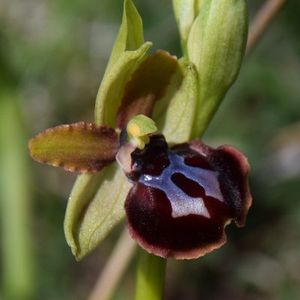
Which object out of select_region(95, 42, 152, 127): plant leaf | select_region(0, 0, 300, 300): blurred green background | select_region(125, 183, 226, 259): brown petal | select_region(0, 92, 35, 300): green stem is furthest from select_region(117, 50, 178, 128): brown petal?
select_region(0, 0, 300, 300): blurred green background

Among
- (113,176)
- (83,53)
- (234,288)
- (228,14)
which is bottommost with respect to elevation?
(234,288)

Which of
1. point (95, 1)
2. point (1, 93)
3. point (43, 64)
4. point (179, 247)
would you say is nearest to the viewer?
point (179, 247)

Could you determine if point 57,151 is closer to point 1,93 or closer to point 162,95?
point 162,95

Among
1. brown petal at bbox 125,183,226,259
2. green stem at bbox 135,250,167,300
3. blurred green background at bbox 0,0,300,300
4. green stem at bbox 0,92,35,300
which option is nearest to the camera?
brown petal at bbox 125,183,226,259

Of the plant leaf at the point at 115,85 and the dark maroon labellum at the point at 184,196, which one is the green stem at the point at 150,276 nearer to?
the dark maroon labellum at the point at 184,196

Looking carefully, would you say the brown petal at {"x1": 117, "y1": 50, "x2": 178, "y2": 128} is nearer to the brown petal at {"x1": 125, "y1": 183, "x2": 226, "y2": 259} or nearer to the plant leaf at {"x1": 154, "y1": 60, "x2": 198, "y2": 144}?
the plant leaf at {"x1": 154, "y1": 60, "x2": 198, "y2": 144}

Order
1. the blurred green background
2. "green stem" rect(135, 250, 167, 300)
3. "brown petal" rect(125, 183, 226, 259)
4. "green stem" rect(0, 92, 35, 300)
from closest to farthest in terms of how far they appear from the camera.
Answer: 1. "brown petal" rect(125, 183, 226, 259)
2. "green stem" rect(135, 250, 167, 300)
3. "green stem" rect(0, 92, 35, 300)
4. the blurred green background

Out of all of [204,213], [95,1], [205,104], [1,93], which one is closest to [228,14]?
[205,104]

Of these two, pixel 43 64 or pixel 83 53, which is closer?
pixel 43 64
